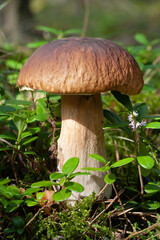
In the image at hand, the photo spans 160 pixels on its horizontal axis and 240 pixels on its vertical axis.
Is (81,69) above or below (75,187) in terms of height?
above

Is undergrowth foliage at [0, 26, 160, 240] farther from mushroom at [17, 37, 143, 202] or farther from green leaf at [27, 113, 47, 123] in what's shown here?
mushroom at [17, 37, 143, 202]

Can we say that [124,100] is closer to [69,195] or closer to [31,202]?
[69,195]

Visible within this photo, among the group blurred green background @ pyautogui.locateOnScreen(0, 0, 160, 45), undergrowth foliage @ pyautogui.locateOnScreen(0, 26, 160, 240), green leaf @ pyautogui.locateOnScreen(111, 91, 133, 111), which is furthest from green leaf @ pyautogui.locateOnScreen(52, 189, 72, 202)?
blurred green background @ pyautogui.locateOnScreen(0, 0, 160, 45)

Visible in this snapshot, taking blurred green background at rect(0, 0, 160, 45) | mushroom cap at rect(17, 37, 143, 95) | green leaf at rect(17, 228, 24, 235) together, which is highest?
blurred green background at rect(0, 0, 160, 45)

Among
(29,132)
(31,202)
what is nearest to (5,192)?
(31,202)

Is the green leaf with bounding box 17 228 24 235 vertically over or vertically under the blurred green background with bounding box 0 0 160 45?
under

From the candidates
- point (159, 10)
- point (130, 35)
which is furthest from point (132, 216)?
point (159, 10)
